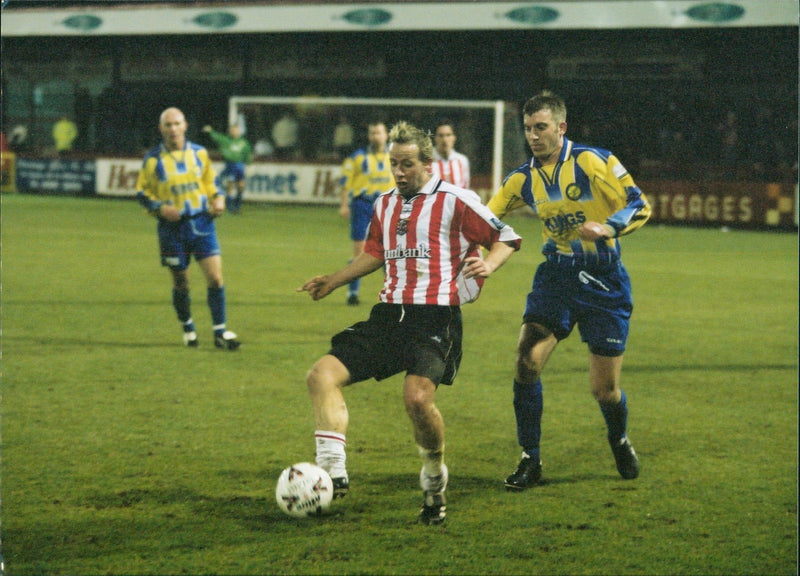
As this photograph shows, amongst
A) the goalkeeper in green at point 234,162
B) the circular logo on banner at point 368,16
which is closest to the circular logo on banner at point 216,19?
the circular logo on banner at point 368,16

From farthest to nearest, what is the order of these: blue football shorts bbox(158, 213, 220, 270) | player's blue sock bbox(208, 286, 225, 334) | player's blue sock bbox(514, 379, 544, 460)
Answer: player's blue sock bbox(208, 286, 225, 334) → blue football shorts bbox(158, 213, 220, 270) → player's blue sock bbox(514, 379, 544, 460)

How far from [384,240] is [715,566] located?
80.7 inches

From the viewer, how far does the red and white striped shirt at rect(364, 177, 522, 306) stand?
16.3ft

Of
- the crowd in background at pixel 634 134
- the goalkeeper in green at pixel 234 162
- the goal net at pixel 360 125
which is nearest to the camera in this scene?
the crowd in background at pixel 634 134

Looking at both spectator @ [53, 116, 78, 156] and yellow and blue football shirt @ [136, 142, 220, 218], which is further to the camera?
spectator @ [53, 116, 78, 156]

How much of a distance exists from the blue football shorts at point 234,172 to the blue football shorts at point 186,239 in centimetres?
1647

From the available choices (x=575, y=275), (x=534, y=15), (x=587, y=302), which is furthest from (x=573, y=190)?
(x=534, y=15)

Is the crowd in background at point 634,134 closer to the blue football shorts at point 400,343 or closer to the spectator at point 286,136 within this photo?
the spectator at point 286,136

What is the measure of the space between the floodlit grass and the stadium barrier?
10538 millimetres

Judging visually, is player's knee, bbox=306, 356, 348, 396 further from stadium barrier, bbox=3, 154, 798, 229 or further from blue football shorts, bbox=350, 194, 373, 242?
stadium barrier, bbox=3, 154, 798, 229

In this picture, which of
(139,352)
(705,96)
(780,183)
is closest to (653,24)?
(705,96)

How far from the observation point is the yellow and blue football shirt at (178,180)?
9.89 metres

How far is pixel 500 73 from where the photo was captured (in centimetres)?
2930

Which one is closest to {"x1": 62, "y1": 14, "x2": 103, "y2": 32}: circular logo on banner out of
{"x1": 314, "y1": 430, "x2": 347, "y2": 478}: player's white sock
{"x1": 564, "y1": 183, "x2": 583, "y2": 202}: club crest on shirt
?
{"x1": 564, "y1": 183, "x2": 583, "y2": 202}: club crest on shirt
